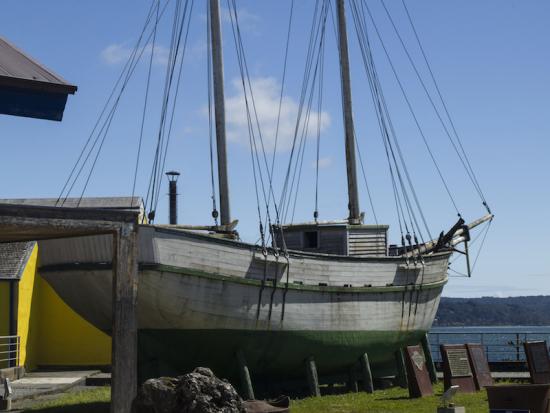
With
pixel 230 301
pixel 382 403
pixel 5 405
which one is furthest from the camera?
pixel 382 403

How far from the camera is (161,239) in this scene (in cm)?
1805

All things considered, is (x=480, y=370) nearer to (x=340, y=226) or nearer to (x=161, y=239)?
(x=340, y=226)

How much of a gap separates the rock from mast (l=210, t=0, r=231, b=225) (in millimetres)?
9546

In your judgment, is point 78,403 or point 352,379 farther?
point 352,379

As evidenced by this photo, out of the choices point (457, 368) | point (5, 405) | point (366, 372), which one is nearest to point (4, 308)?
point (5, 405)

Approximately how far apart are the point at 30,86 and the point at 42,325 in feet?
72.6

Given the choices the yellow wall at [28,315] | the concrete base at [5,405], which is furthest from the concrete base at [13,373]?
the concrete base at [5,405]

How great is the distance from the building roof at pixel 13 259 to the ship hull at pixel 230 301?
856cm

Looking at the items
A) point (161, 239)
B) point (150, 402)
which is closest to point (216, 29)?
point (161, 239)

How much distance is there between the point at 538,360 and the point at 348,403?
5703 millimetres

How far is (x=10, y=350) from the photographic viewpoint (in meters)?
26.9

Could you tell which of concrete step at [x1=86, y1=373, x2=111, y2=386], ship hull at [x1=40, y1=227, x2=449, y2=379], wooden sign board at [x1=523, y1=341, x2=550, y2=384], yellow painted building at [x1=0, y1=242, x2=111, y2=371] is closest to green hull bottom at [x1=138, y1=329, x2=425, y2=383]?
ship hull at [x1=40, y1=227, x2=449, y2=379]

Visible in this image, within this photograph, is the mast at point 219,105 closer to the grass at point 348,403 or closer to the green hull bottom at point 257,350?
the green hull bottom at point 257,350

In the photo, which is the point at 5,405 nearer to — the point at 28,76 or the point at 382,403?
the point at 382,403
